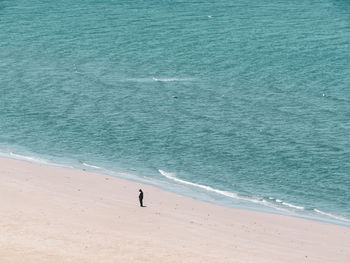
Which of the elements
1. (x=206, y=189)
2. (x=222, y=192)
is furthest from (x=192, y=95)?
(x=222, y=192)

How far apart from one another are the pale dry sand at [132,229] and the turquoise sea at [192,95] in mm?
4539

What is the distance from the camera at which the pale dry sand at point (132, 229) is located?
5366 cm

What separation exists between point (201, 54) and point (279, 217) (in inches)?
2442

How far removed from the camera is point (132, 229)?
197 ft

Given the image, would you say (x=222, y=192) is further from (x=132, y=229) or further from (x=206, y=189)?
(x=132, y=229)

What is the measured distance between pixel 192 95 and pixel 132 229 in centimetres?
4846

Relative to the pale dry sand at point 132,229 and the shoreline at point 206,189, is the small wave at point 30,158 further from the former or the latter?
the pale dry sand at point 132,229

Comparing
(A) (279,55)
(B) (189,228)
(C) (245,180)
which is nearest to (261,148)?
(C) (245,180)

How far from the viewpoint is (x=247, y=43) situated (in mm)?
131375

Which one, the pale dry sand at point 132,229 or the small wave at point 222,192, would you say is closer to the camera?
the pale dry sand at point 132,229

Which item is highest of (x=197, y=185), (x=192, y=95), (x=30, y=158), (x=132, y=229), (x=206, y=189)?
(x=192, y=95)

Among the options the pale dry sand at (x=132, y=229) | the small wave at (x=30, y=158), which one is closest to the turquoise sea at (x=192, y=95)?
the small wave at (x=30, y=158)

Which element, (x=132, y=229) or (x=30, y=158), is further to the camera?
(x=30, y=158)

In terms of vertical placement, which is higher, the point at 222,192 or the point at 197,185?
the point at 197,185
